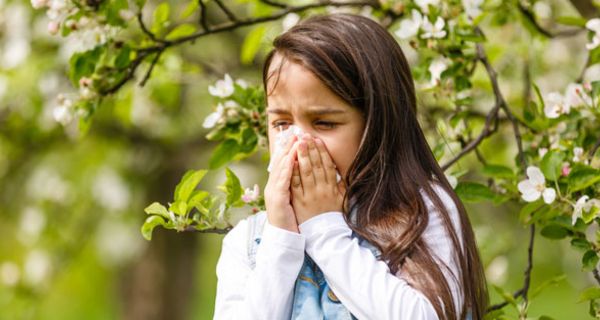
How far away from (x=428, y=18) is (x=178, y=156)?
3832mm

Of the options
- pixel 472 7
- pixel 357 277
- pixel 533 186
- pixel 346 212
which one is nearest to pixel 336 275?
pixel 357 277

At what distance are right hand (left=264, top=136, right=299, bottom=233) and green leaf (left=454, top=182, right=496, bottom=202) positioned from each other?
0.68 m

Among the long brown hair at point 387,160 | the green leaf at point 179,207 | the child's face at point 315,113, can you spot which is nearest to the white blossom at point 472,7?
the long brown hair at point 387,160

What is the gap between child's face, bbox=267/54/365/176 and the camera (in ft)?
6.40

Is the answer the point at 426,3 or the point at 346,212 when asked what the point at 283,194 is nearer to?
the point at 346,212

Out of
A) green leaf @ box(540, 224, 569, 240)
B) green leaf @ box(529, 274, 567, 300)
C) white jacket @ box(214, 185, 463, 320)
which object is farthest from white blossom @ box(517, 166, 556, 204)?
white jacket @ box(214, 185, 463, 320)

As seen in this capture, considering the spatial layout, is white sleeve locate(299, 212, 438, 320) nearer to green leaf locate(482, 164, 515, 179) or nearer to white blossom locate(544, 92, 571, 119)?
green leaf locate(482, 164, 515, 179)

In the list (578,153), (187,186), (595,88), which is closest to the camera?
(187,186)

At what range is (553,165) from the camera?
7.34 ft

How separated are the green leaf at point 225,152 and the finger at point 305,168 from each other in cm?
69

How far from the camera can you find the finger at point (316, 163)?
1928 mm

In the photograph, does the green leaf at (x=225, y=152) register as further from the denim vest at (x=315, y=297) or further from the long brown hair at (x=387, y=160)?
the denim vest at (x=315, y=297)

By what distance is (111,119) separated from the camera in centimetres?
571

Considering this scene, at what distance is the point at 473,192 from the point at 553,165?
29 centimetres
